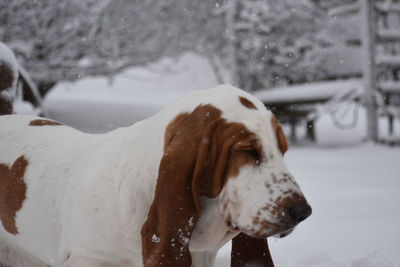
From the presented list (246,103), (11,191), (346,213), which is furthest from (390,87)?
(11,191)

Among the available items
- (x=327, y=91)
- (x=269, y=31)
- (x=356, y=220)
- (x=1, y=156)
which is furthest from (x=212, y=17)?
(x=1, y=156)

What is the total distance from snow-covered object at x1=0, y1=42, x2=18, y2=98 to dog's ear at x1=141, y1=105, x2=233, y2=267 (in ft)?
6.38

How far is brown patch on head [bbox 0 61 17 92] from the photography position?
9.67 ft

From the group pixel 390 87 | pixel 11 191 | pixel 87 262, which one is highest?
pixel 11 191

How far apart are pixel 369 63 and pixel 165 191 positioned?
23.5 ft

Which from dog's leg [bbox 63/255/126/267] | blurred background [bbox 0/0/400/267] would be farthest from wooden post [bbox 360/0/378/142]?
dog's leg [bbox 63/255/126/267]

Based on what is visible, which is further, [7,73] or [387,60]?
[387,60]

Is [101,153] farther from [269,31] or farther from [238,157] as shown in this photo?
[269,31]

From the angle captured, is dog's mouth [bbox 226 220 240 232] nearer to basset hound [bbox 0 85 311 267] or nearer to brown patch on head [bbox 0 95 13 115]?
basset hound [bbox 0 85 311 267]

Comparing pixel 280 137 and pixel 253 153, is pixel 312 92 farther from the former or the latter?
pixel 253 153

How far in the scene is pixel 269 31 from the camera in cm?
1138

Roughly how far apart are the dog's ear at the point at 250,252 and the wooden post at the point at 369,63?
633 centimetres

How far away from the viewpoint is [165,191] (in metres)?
1.41

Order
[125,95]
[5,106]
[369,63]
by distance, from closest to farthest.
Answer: [5,106] → [369,63] → [125,95]
